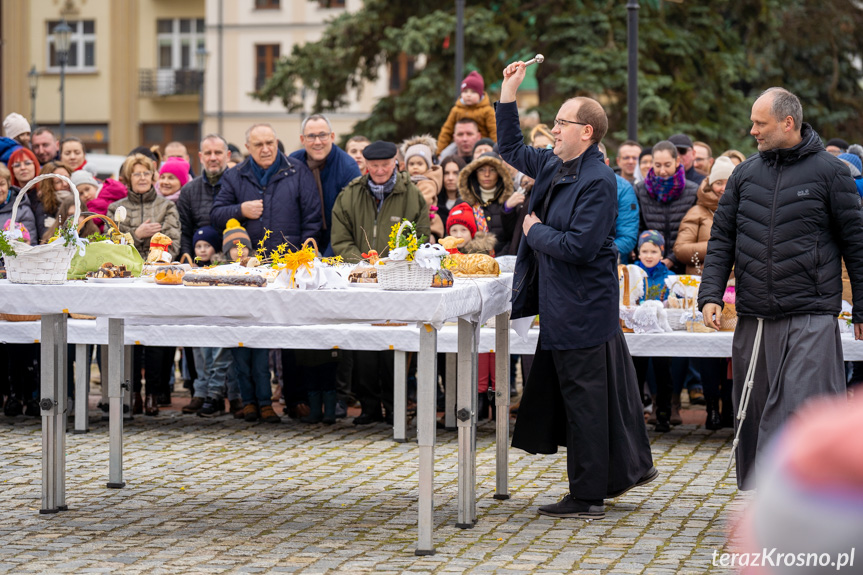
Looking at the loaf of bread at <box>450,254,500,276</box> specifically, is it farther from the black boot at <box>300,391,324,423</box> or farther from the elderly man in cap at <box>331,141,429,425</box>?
the black boot at <box>300,391,324,423</box>

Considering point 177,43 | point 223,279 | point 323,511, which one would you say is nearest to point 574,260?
point 223,279

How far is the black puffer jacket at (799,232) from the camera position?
18.3ft

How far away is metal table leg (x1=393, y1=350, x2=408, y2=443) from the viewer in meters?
8.20

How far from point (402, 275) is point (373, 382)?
3.88 meters

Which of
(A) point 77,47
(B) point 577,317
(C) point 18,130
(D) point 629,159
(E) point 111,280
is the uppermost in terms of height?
(A) point 77,47

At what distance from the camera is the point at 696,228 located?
919 centimetres

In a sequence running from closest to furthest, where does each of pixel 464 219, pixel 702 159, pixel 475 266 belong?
pixel 475 266
pixel 464 219
pixel 702 159

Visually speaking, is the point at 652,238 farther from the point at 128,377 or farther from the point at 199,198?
the point at 128,377

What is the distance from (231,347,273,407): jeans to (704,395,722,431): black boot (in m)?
3.19

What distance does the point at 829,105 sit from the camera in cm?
2348

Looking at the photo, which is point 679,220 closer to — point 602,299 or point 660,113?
point 602,299

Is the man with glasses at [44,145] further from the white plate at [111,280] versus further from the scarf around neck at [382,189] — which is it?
the white plate at [111,280]

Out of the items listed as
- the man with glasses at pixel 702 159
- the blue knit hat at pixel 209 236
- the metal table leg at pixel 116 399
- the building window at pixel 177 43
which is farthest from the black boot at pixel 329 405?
the building window at pixel 177 43

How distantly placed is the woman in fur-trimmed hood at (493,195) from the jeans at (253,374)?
189cm
